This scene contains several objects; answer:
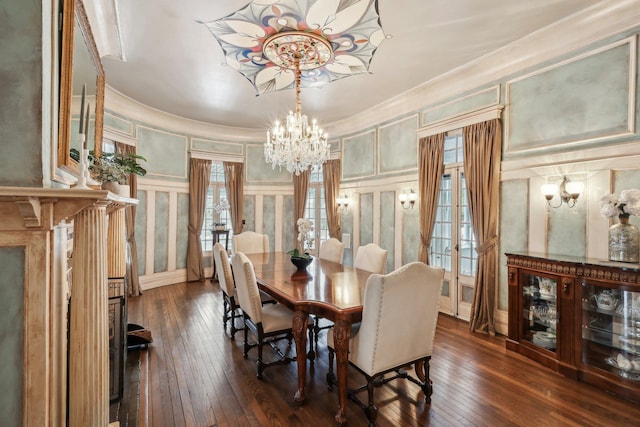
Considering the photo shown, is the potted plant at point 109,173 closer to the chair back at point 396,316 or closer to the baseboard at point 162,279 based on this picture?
the chair back at point 396,316

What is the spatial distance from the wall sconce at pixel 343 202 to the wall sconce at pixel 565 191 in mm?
3465

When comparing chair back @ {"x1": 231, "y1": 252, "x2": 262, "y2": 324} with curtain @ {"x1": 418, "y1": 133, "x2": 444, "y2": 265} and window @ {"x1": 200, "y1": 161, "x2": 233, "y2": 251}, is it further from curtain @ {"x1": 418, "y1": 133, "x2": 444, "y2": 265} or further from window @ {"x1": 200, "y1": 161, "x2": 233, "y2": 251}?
window @ {"x1": 200, "y1": 161, "x2": 233, "y2": 251}

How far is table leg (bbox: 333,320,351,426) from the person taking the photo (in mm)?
2045

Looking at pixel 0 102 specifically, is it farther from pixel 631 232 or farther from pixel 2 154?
pixel 631 232

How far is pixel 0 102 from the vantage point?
49.7 inches

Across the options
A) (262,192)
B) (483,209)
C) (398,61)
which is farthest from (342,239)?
(398,61)

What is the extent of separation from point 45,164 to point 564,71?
443cm

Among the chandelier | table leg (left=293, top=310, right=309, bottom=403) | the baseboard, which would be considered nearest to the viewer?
table leg (left=293, top=310, right=309, bottom=403)

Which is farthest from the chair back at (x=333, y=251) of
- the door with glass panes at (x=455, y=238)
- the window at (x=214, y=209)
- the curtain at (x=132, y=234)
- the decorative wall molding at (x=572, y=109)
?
the curtain at (x=132, y=234)

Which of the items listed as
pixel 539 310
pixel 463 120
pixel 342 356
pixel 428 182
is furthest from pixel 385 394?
pixel 463 120

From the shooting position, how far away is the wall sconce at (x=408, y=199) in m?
4.72

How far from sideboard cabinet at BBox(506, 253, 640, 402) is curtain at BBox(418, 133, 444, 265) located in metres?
1.38

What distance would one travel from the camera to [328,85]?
4.40m

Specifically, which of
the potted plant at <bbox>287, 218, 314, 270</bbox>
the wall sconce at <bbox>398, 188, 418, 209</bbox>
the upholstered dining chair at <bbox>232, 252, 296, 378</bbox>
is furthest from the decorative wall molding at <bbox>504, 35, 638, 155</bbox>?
the upholstered dining chair at <bbox>232, 252, 296, 378</bbox>
